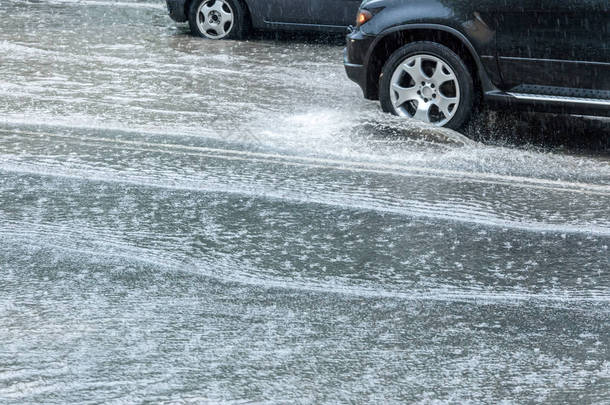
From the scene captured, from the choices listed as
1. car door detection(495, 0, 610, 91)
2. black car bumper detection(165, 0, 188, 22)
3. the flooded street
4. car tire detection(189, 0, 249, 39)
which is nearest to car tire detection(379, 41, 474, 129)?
the flooded street

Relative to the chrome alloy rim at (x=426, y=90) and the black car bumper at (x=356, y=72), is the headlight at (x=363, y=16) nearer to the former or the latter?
the black car bumper at (x=356, y=72)

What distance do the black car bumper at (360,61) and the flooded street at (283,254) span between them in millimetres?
269

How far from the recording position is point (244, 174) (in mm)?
7293

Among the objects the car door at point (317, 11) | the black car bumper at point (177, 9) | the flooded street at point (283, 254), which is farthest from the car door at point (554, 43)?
the black car bumper at point (177, 9)

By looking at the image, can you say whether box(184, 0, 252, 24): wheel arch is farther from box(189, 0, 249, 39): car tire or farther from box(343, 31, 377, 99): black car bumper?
box(343, 31, 377, 99): black car bumper

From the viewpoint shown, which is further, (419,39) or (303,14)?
(303,14)

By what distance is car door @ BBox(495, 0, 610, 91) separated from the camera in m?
8.11

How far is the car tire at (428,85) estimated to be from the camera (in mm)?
8672

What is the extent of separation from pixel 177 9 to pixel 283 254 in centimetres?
840

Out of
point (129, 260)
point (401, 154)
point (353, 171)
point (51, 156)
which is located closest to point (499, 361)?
point (129, 260)

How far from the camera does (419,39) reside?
8992mm

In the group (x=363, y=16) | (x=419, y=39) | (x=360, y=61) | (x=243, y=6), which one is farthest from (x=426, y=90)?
(x=243, y=6)

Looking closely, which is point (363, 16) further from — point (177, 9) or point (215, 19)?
point (177, 9)

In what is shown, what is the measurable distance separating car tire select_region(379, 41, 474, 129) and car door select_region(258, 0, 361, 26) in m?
3.95
